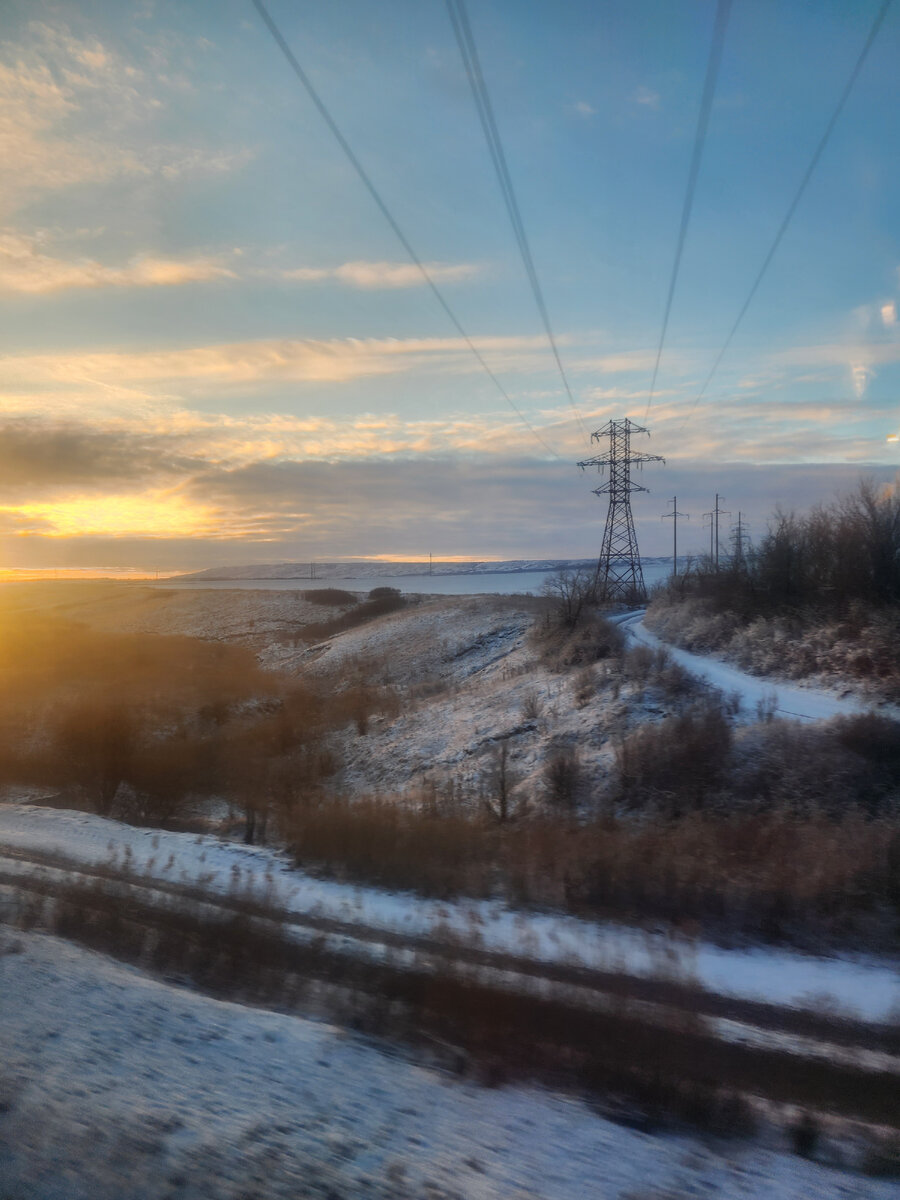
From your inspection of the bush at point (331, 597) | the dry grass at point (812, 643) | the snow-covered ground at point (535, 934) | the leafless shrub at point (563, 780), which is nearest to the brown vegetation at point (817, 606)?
the dry grass at point (812, 643)

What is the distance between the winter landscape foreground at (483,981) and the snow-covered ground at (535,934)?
39mm

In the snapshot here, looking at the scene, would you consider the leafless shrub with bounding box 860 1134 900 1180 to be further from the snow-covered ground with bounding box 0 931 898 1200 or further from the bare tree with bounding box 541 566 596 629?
the bare tree with bounding box 541 566 596 629

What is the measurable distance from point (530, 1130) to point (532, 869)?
5029mm

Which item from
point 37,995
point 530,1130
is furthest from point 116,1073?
point 530,1130

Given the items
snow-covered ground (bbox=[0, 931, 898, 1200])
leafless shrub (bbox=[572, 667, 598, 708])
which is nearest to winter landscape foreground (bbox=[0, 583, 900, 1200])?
snow-covered ground (bbox=[0, 931, 898, 1200])

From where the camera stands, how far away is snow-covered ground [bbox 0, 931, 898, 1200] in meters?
3.99

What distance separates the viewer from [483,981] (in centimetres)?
661

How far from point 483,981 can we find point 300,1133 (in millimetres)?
2472

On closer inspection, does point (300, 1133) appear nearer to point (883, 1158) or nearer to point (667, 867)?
point (883, 1158)

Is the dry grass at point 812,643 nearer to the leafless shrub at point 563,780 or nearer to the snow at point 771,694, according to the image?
the snow at point 771,694

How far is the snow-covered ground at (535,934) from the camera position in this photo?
668 centimetres

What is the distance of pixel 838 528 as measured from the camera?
91.4 ft

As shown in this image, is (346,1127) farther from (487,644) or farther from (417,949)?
(487,644)

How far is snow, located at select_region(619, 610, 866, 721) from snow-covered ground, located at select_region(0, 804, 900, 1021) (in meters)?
11.1
